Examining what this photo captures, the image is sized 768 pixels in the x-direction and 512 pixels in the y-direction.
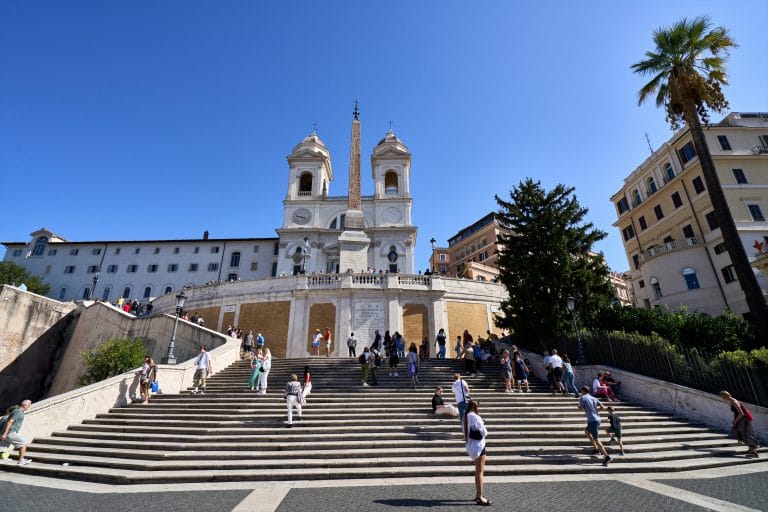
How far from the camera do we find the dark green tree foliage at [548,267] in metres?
15.6

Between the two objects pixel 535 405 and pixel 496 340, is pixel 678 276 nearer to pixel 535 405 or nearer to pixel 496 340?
pixel 496 340

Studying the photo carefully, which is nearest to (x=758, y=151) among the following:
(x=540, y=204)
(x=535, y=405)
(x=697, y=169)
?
(x=697, y=169)

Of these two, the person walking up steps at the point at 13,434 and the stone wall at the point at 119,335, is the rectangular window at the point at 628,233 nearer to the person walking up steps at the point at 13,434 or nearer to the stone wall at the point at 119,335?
the stone wall at the point at 119,335

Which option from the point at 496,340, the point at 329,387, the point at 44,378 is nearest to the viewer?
the point at 329,387

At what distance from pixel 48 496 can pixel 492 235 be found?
169 ft

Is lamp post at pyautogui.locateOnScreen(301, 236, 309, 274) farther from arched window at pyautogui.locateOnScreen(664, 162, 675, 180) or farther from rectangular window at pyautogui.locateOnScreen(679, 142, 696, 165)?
rectangular window at pyautogui.locateOnScreen(679, 142, 696, 165)

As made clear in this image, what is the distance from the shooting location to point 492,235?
172 feet

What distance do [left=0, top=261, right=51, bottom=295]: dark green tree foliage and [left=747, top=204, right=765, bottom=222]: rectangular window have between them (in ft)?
216

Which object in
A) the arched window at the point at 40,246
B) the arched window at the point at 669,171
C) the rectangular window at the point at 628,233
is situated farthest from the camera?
the arched window at the point at 40,246

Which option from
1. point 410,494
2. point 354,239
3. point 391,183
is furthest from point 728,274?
point 391,183

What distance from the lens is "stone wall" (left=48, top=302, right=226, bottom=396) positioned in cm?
1663

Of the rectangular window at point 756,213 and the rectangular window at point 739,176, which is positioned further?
the rectangular window at point 739,176

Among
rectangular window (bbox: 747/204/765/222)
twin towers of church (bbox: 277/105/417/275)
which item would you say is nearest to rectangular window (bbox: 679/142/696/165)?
rectangular window (bbox: 747/204/765/222)

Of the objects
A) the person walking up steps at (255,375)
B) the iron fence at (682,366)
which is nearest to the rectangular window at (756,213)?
the iron fence at (682,366)
